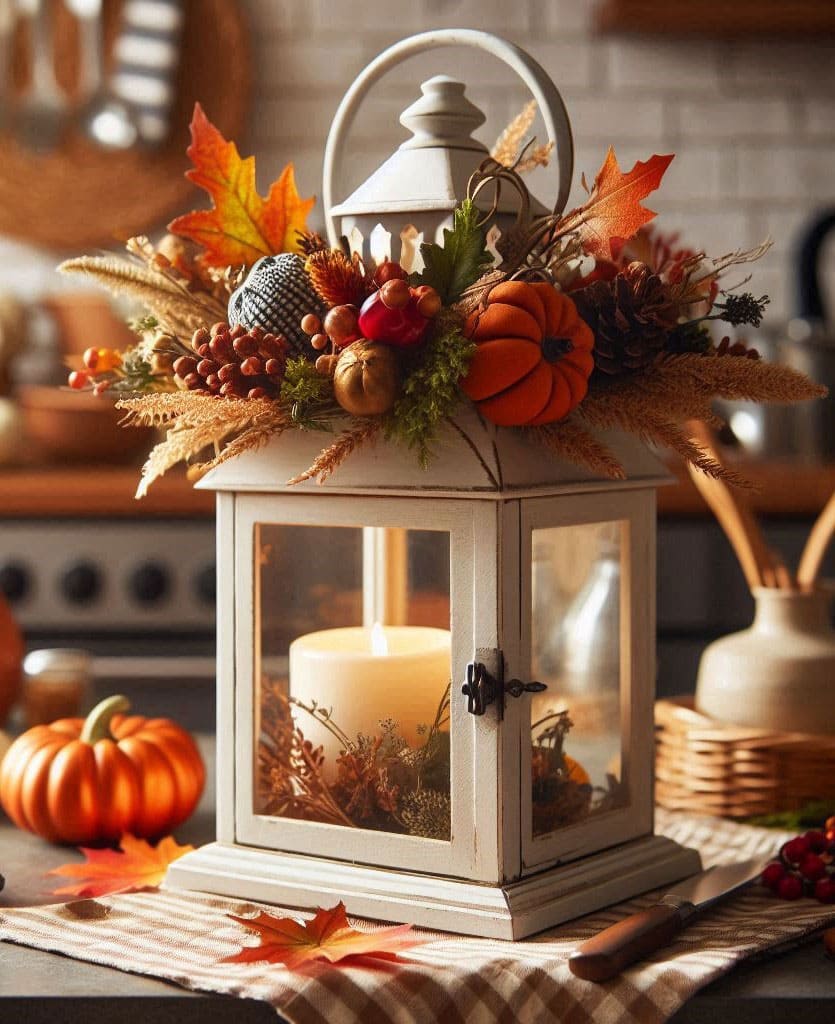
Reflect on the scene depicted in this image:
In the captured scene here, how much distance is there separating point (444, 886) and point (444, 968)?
0.10m

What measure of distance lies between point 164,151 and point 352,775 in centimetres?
217

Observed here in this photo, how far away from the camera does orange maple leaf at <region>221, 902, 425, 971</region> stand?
2.36 ft

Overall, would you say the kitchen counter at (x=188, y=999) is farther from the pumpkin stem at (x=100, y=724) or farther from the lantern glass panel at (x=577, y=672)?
the pumpkin stem at (x=100, y=724)

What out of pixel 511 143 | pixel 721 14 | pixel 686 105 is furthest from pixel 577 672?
pixel 686 105

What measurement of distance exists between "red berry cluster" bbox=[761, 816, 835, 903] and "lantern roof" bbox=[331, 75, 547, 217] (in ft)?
1.38

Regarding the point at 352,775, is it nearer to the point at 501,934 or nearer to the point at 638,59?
the point at 501,934

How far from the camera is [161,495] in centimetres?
224

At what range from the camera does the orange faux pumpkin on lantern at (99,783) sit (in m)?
0.98

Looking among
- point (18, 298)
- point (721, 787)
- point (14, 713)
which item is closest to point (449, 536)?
point (721, 787)

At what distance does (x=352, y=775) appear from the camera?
849mm

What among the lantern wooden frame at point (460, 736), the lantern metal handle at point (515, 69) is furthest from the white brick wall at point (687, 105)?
the lantern wooden frame at point (460, 736)

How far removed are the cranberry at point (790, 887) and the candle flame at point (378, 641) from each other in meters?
0.28

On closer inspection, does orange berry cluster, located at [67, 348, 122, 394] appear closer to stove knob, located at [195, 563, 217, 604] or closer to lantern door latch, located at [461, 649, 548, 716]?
lantern door latch, located at [461, 649, 548, 716]

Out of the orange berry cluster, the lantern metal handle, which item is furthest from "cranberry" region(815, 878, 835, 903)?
the orange berry cluster
